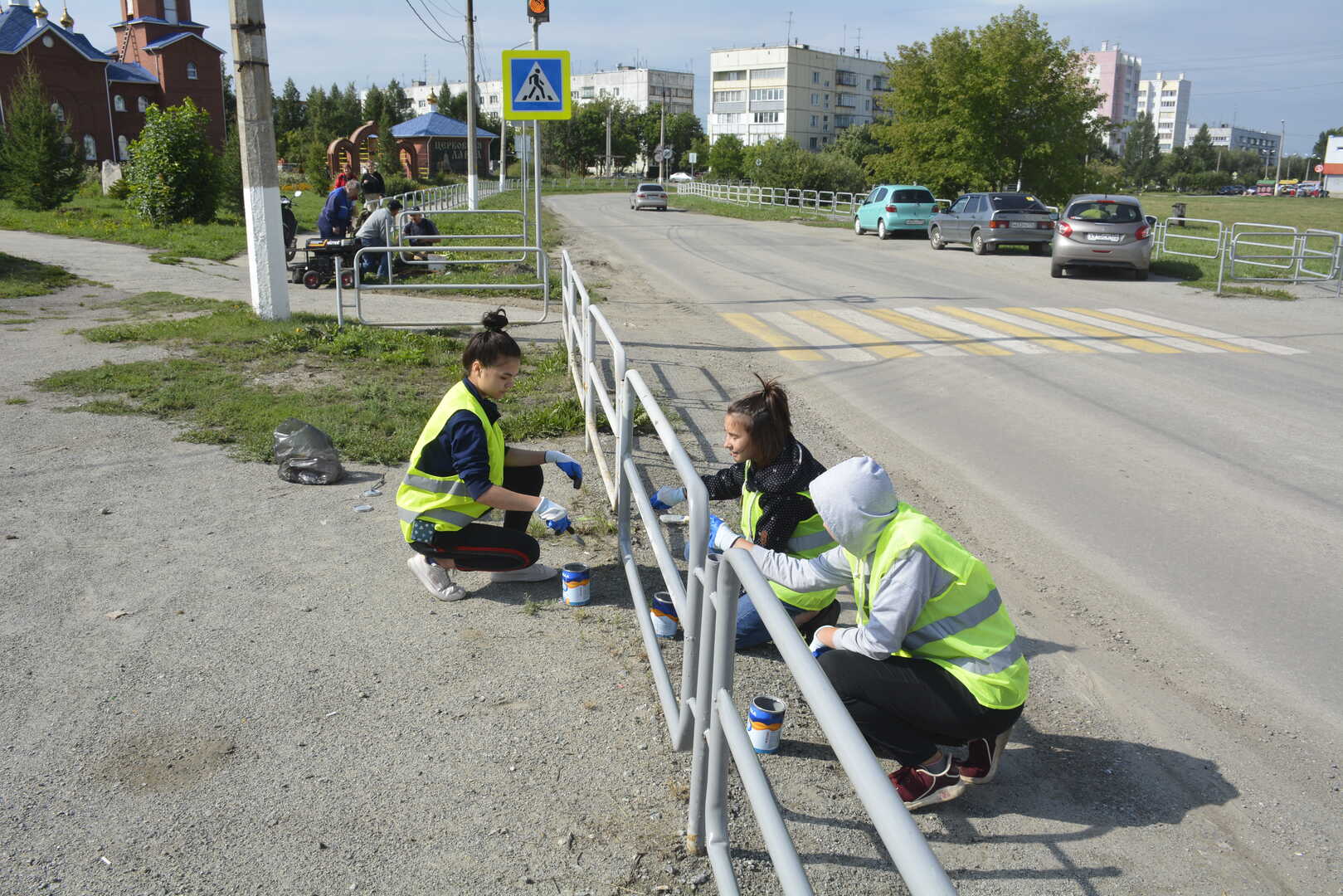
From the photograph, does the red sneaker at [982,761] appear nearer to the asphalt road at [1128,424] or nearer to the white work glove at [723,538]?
the white work glove at [723,538]

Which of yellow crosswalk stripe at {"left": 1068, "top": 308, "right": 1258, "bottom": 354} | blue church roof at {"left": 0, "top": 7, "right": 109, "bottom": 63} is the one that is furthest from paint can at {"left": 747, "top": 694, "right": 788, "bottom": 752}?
blue church roof at {"left": 0, "top": 7, "right": 109, "bottom": 63}

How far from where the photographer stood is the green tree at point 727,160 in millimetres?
92375

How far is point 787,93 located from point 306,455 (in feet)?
436

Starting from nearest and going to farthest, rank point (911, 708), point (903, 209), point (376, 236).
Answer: point (911, 708) → point (376, 236) → point (903, 209)

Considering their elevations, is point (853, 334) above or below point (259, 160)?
below

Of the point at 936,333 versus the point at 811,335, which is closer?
the point at 811,335

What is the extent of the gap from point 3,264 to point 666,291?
9945 millimetres

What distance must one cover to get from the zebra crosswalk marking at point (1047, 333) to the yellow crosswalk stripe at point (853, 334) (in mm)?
1795

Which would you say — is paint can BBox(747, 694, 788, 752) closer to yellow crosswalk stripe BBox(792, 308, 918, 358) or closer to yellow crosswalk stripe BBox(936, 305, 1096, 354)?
yellow crosswalk stripe BBox(792, 308, 918, 358)

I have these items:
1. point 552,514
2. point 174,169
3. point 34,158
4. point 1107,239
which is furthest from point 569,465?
point 34,158

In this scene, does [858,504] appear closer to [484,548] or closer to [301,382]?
[484,548]

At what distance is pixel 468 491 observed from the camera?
480cm

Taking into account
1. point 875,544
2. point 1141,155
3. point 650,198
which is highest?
point 1141,155

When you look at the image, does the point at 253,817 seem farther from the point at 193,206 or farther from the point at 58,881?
the point at 193,206
